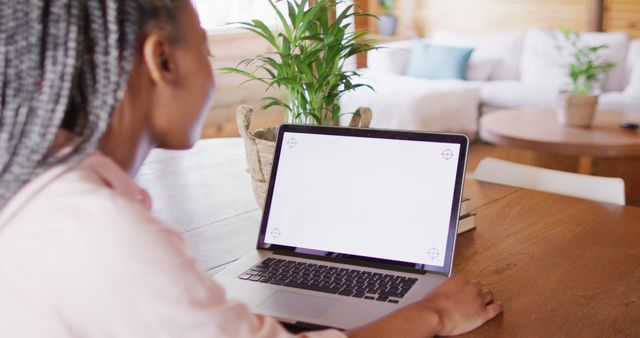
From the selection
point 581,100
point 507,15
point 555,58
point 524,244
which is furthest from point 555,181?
point 507,15

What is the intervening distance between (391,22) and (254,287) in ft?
17.9

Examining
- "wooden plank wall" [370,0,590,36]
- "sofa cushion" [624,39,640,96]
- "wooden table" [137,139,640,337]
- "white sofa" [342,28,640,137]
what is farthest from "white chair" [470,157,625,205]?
"wooden plank wall" [370,0,590,36]

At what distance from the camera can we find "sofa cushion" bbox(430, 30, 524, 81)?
5387 millimetres

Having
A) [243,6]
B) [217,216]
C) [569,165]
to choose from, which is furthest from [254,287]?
[243,6]

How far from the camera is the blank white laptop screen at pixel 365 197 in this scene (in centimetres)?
117

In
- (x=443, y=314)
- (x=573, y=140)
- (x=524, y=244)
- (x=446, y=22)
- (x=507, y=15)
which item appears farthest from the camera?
(x=446, y=22)

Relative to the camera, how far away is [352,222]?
121 centimetres

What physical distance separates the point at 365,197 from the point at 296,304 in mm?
248

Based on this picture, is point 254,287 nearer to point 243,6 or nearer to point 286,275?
point 286,275

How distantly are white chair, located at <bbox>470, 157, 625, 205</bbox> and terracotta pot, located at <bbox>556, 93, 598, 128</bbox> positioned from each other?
1.58 meters

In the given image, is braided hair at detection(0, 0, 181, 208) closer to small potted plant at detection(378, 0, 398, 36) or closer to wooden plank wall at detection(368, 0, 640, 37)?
wooden plank wall at detection(368, 0, 640, 37)

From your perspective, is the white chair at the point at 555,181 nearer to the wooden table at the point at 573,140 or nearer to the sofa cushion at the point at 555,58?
the wooden table at the point at 573,140

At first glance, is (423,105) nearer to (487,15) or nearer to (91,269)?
(487,15)

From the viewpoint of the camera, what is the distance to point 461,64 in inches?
210
